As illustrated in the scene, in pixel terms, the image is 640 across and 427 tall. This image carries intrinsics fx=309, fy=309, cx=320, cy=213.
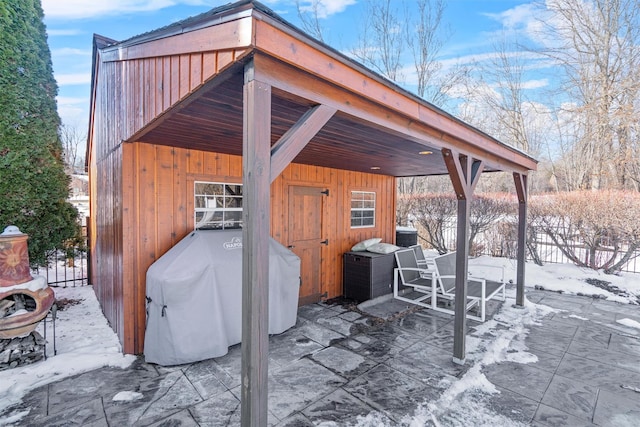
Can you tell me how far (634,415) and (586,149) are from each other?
38.6 feet

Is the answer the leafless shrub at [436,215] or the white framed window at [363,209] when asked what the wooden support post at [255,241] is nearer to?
the white framed window at [363,209]

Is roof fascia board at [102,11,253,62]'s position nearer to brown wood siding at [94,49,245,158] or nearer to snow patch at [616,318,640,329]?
brown wood siding at [94,49,245,158]

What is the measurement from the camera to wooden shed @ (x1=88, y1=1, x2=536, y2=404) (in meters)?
1.46

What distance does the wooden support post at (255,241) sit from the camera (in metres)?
1.43

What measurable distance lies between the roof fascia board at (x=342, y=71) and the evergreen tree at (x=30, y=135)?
467 centimetres

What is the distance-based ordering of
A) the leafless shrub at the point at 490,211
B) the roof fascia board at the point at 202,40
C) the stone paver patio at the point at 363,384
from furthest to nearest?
the leafless shrub at the point at 490,211 < the stone paver patio at the point at 363,384 < the roof fascia board at the point at 202,40

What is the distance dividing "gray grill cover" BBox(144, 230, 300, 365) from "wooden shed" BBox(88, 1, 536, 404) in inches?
15.7

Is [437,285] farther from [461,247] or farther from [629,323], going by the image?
[629,323]

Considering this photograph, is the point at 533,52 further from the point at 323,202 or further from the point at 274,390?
the point at 274,390

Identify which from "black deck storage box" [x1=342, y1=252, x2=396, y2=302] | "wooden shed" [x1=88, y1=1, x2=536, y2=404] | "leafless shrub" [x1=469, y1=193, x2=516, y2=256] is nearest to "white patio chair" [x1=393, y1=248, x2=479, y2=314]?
"black deck storage box" [x1=342, y1=252, x2=396, y2=302]

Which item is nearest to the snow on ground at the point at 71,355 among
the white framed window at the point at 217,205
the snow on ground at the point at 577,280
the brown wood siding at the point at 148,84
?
the white framed window at the point at 217,205

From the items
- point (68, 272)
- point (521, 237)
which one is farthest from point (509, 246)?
point (68, 272)

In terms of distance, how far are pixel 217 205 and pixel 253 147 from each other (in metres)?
2.57

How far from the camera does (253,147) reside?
1421 millimetres
